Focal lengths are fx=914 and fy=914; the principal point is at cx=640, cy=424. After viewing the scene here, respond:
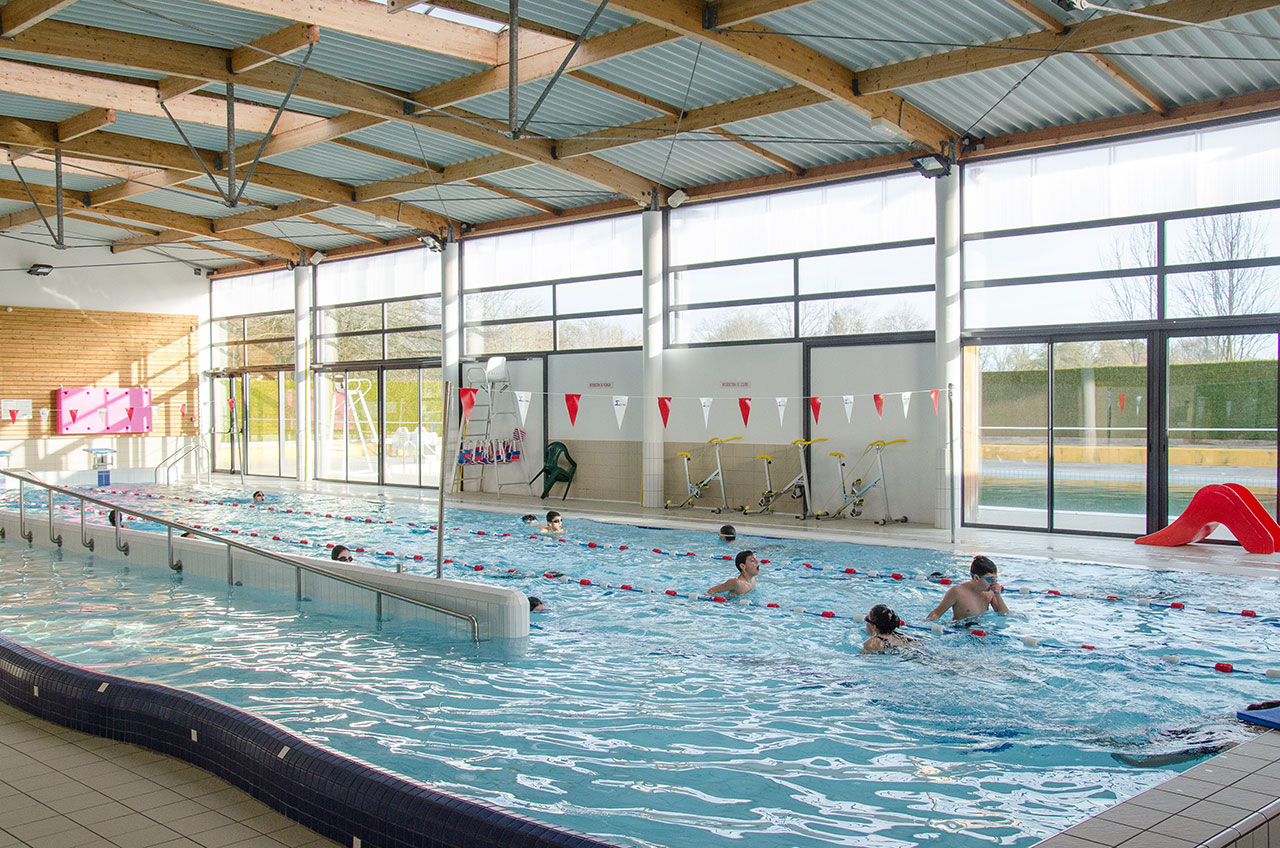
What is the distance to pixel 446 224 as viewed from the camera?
1609 cm

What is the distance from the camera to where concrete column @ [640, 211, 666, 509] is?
13.3 meters

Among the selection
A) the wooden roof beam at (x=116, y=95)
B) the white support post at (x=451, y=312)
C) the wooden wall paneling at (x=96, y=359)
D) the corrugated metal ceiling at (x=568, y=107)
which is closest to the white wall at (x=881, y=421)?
the corrugated metal ceiling at (x=568, y=107)

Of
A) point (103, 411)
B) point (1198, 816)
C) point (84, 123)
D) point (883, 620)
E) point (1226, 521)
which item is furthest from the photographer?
point (103, 411)

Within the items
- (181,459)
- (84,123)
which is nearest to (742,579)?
(84,123)

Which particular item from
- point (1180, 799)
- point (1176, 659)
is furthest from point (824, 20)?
point (1180, 799)

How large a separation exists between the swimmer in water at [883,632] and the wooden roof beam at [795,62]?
196 inches

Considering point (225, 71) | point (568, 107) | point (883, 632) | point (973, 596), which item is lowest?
point (883, 632)

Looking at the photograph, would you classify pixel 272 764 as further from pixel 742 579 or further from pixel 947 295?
pixel 947 295

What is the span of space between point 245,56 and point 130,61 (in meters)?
1.03

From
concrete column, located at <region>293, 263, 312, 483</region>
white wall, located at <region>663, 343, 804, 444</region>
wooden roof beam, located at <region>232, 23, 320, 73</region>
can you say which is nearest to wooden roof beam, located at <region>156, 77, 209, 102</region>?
wooden roof beam, located at <region>232, 23, 320, 73</region>

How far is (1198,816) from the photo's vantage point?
2641 mm

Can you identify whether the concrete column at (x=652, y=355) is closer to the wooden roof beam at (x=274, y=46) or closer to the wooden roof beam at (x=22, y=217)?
the wooden roof beam at (x=274, y=46)

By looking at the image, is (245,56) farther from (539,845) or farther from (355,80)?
(539,845)

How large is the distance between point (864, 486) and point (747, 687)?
666 centimetres
